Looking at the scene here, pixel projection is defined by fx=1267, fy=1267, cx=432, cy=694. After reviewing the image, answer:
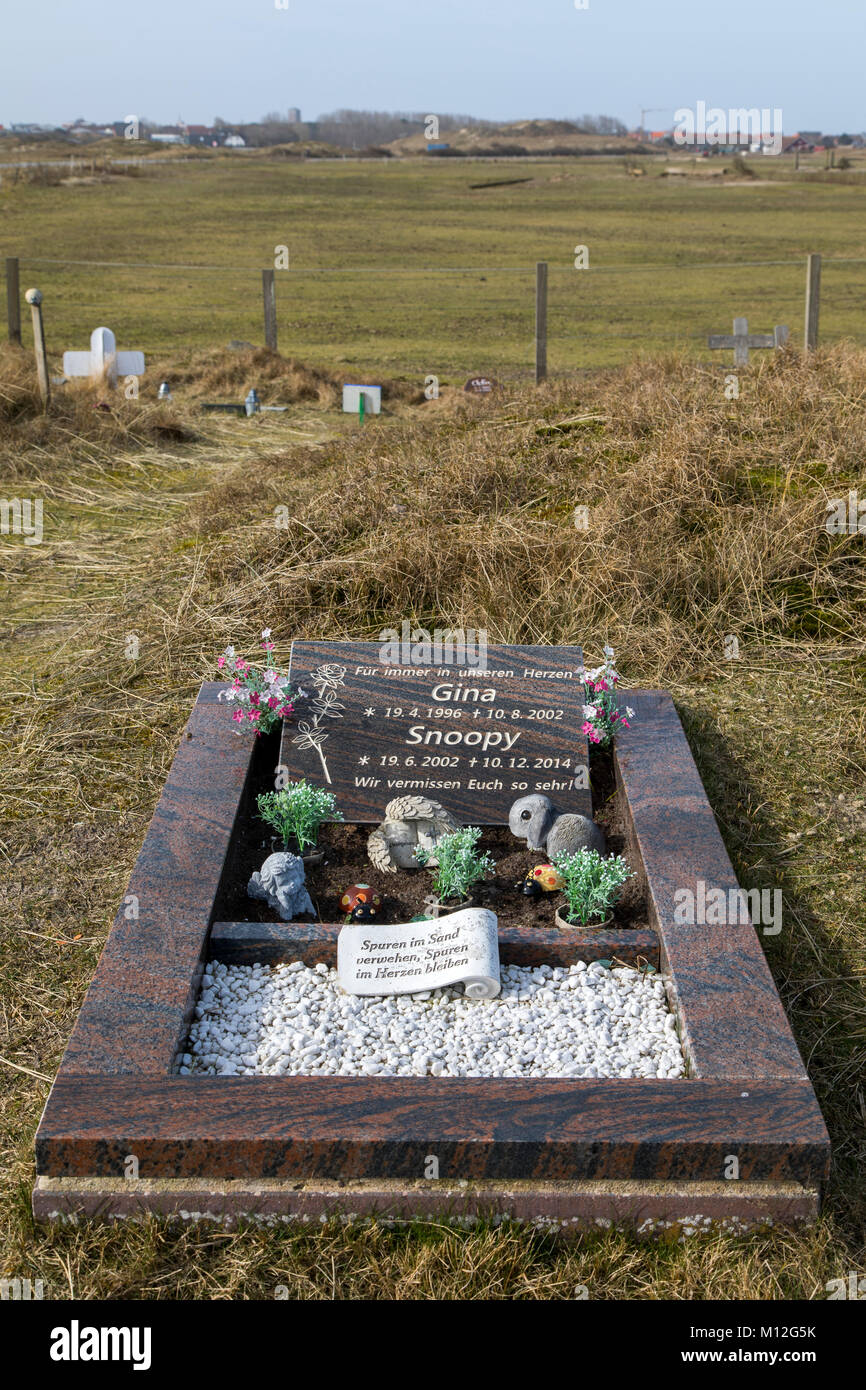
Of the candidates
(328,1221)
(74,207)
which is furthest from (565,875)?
(74,207)

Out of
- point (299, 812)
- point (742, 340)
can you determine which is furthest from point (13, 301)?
point (299, 812)

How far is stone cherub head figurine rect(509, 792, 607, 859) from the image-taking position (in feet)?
13.4

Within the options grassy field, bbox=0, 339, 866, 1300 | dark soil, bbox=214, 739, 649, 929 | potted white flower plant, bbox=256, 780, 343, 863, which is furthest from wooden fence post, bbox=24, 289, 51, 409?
potted white flower plant, bbox=256, 780, 343, 863

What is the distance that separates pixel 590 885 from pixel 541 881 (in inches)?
7.7

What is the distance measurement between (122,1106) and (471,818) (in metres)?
1.75

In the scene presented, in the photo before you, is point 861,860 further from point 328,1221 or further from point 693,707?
point 328,1221

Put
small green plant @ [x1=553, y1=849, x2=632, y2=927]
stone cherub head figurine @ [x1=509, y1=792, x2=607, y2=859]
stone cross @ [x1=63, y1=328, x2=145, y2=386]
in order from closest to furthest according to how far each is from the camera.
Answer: small green plant @ [x1=553, y1=849, x2=632, y2=927] → stone cherub head figurine @ [x1=509, y1=792, x2=607, y2=859] → stone cross @ [x1=63, y1=328, x2=145, y2=386]

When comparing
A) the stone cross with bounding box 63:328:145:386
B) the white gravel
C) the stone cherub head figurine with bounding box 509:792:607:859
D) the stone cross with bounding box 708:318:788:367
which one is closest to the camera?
the white gravel

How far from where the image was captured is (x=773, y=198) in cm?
4381

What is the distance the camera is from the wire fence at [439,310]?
1638 centimetres

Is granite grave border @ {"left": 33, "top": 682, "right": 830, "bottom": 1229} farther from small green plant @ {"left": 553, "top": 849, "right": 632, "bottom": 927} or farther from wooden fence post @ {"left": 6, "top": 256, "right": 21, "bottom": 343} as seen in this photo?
wooden fence post @ {"left": 6, "top": 256, "right": 21, "bottom": 343}

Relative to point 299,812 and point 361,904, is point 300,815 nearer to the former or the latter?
point 299,812

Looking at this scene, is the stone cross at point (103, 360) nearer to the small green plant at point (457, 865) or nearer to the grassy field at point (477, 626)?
the grassy field at point (477, 626)

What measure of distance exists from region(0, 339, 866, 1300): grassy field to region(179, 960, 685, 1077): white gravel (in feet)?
1.50
